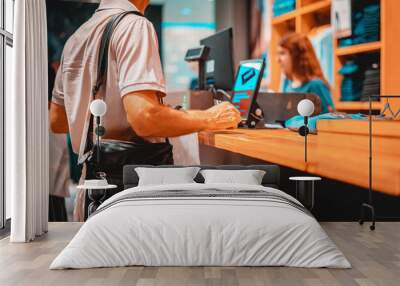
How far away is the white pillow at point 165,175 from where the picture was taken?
512 cm

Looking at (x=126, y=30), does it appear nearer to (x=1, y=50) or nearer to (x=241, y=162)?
(x=1, y=50)

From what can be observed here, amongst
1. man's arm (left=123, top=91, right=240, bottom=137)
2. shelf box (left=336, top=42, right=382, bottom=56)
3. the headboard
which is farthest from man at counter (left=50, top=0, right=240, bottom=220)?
shelf box (left=336, top=42, right=382, bottom=56)

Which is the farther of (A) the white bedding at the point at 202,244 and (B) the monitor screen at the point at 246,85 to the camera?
(B) the monitor screen at the point at 246,85

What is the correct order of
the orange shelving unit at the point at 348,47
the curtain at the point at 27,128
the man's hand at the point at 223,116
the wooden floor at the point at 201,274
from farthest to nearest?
the man's hand at the point at 223,116
the orange shelving unit at the point at 348,47
the curtain at the point at 27,128
the wooden floor at the point at 201,274

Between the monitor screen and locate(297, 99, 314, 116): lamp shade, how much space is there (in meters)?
0.42

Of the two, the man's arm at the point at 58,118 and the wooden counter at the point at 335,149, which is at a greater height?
the man's arm at the point at 58,118

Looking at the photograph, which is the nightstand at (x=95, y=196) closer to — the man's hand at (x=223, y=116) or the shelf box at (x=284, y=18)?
the man's hand at (x=223, y=116)

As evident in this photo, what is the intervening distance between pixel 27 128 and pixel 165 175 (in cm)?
123

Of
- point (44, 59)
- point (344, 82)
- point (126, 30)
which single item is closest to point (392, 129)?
point (344, 82)

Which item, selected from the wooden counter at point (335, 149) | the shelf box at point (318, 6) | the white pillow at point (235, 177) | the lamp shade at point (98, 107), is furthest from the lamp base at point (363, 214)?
the lamp shade at point (98, 107)

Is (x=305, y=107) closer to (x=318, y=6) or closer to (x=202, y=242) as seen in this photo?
(x=318, y=6)

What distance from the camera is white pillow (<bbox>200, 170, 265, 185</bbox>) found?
5.09 m

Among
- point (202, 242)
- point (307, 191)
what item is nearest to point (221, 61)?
point (307, 191)

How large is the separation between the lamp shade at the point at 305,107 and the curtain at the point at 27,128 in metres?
2.24
